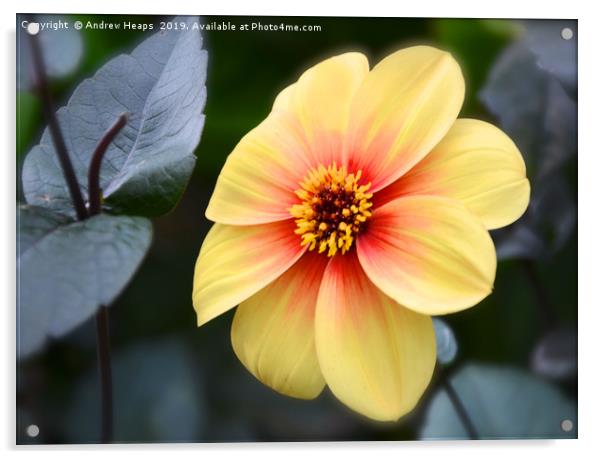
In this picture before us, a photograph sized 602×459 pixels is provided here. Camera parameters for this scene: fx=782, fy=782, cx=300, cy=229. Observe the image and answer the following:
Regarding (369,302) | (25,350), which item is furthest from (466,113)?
(25,350)

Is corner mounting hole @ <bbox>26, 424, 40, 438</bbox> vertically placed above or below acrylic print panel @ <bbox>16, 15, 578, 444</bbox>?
below

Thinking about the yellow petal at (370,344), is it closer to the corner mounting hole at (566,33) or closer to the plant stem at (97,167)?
the plant stem at (97,167)

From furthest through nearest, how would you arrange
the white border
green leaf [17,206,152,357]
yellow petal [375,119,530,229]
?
the white border → yellow petal [375,119,530,229] → green leaf [17,206,152,357]

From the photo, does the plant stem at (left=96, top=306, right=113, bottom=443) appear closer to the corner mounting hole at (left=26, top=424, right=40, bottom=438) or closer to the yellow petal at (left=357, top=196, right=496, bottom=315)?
the corner mounting hole at (left=26, top=424, right=40, bottom=438)

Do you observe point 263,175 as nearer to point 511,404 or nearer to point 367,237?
point 367,237

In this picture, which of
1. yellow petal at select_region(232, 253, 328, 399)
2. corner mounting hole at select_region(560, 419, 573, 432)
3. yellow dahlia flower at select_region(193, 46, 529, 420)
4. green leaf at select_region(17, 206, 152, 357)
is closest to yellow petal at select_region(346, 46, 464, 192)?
yellow dahlia flower at select_region(193, 46, 529, 420)

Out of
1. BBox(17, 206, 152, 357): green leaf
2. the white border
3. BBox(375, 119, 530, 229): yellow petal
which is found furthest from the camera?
the white border

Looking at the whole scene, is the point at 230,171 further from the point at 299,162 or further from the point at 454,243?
Answer: the point at 454,243

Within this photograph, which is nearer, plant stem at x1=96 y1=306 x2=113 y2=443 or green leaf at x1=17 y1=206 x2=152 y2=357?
green leaf at x1=17 y1=206 x2=152 y2=357
